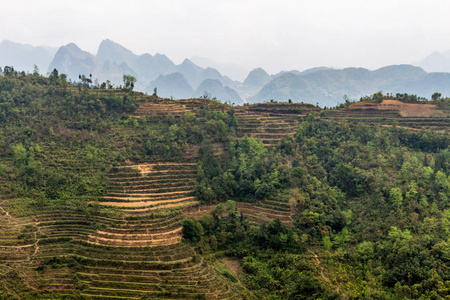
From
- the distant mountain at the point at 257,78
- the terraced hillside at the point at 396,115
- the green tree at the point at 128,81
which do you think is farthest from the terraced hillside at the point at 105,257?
the distant mountain at the point at 257,78

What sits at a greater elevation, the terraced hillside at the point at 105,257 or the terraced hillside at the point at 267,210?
the terraced hillside at the point at 267,210

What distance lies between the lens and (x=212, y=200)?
23.5 metres

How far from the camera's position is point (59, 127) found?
27.6 metres

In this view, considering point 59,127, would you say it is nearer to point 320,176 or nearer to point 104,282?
point 104,282

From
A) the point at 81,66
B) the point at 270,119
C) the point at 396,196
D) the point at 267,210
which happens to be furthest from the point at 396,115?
the point at 81,66

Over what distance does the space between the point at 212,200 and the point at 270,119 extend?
15.3 meters

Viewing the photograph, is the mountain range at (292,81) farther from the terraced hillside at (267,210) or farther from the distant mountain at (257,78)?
the terraced hillside at (267,210)

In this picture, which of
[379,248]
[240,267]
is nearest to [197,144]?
[240,267]

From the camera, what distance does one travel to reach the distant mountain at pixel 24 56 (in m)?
154

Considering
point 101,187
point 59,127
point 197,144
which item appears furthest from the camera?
point 197,144

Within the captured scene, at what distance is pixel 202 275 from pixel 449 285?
12.1 m

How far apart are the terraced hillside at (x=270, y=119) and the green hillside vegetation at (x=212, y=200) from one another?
0.83 feet

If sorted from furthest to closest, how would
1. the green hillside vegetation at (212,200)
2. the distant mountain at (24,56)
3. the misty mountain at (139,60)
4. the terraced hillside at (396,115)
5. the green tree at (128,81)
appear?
the misty mountain at (139,60) < the distant mountain at (24,56) < the green tree at (128,81) < the terraced hillside at (396,115) < the green hillside vegetation at (212,200)

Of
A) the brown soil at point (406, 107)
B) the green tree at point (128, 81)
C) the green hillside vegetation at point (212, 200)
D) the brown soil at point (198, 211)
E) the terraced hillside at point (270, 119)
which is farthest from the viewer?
the green tree at point (128, 81)
